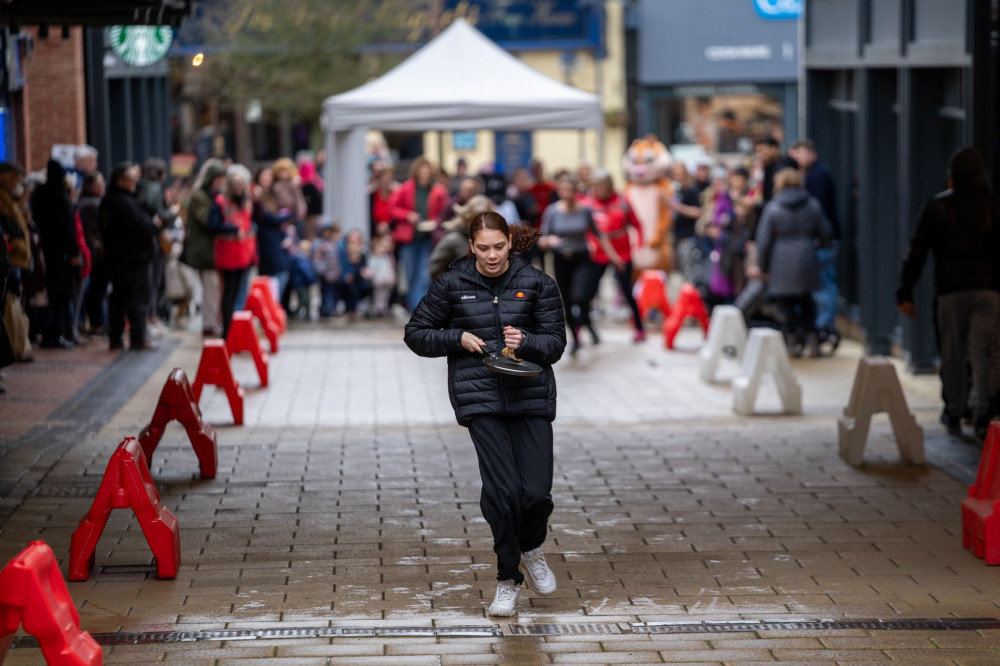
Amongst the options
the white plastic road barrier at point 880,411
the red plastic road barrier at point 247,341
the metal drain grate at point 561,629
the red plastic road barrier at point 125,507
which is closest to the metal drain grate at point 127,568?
the red plastic road barrier at point 125,507

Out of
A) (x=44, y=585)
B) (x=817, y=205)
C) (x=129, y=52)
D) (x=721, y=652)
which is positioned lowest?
(x=721, y=652)

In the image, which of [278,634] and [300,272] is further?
[300,272]

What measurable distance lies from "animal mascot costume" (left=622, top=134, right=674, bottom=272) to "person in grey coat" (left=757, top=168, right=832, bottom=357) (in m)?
3.28

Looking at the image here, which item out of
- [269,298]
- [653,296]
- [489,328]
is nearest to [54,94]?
[269,298]

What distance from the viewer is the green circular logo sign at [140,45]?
16.8 m

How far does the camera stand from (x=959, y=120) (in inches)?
522

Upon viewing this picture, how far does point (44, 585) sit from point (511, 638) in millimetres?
1912

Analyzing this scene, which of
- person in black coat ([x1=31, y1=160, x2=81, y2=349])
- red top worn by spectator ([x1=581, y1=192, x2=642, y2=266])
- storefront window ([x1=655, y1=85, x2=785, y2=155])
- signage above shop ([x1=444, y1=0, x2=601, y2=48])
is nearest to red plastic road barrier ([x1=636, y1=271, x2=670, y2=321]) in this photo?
red top worn by spectator ([x1=581, y1=192, x2=642, y2=266])

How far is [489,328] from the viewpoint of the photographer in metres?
6.48

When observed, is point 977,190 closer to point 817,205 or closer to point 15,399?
point 817,205

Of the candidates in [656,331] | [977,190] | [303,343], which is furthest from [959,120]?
[303,343]

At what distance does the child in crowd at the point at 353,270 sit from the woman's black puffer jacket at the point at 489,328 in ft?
39.0

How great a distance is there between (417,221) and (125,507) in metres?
11.9

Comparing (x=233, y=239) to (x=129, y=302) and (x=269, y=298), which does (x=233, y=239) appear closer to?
(x=269, y=298)
